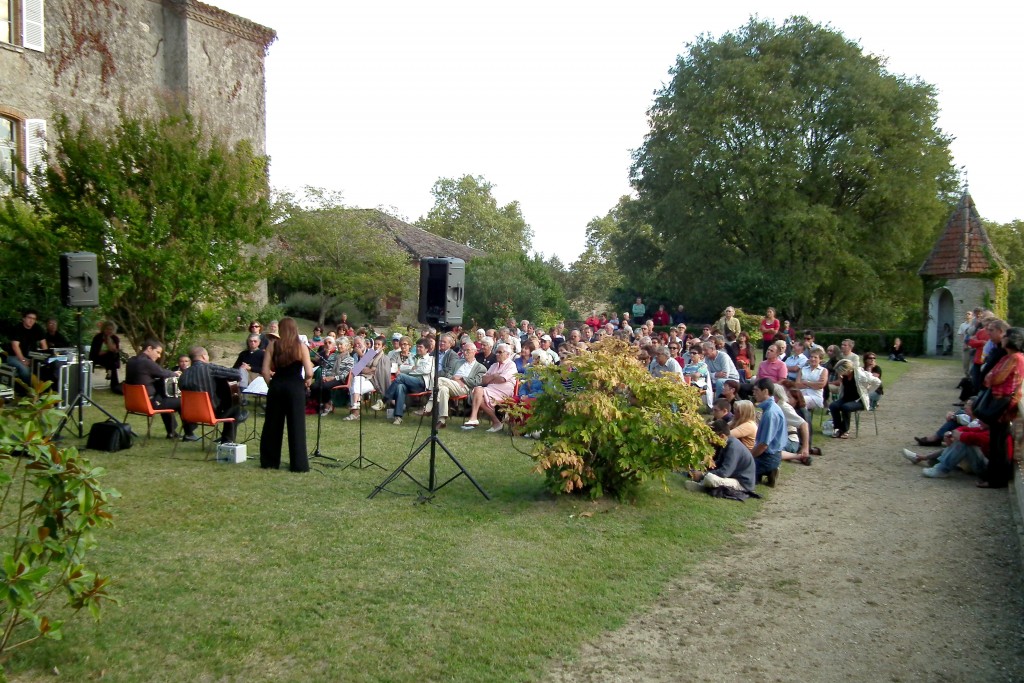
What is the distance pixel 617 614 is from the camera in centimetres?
473

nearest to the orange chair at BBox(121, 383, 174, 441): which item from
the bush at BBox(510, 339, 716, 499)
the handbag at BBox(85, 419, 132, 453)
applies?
the handbag at BBox(85, 419, 132, 453)

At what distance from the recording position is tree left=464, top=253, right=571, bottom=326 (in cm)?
2556

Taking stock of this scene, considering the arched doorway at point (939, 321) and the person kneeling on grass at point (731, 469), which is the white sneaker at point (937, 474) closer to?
the person kneeling on grass at point (731, 469)

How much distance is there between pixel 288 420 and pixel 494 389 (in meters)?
3.58

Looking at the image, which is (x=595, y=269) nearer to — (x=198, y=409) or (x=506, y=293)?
(x=506, y=293)

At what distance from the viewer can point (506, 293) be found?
84.0 feet

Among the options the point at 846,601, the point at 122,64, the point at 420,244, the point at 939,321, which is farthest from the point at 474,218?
the point at 846,601

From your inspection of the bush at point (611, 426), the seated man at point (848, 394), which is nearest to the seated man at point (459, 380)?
the bush at point (611, 426)

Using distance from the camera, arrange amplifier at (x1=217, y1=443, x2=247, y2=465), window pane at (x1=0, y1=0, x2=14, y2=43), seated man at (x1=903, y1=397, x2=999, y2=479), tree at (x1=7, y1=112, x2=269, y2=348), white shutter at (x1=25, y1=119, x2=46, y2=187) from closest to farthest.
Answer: seated man at (x1=903, y1=397, x2=999, y2=479) → amplifier at (x1=217, y1=443, x2=247, y2=465) → tree at (x1=7, y1=112, x2=269, y2=348) → window pane at (x1=0, y1=0, x2=14, y2=43) → white shutter at (x1=25, y1=119, x2=46, y2=187)

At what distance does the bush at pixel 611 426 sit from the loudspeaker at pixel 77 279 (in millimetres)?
5600

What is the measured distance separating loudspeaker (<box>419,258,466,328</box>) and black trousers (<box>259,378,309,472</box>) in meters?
1.77

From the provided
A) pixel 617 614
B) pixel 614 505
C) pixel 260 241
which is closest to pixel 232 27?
pixel 260 241

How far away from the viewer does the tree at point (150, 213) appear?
41.8 ft

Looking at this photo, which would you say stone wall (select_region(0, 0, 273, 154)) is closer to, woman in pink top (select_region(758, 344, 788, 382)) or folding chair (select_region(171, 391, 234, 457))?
folding chair (select_region(171, 391, 234, 457))
